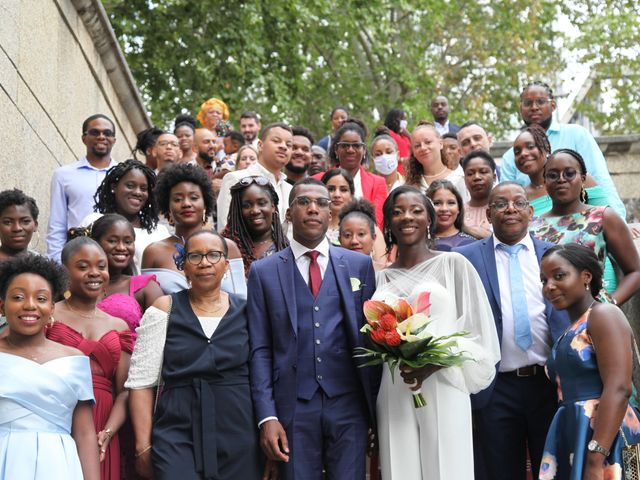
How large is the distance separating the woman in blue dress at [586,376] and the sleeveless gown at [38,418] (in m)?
2.82

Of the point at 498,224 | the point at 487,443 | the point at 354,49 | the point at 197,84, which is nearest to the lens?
the point at 487,443

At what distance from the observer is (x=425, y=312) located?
639 cm

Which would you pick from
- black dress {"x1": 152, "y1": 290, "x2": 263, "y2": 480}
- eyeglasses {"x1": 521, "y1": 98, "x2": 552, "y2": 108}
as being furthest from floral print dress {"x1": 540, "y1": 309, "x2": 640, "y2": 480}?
eyeglasses {"x1": 521, "y1": 98, "x2": 552, "y2": 108}

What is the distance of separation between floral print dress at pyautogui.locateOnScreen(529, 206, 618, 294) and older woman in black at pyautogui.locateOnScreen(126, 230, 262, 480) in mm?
2528

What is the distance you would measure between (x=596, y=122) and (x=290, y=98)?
10048mm

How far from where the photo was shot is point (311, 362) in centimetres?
632

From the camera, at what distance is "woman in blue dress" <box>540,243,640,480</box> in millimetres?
6016

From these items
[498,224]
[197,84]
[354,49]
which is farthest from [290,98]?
[498,224]

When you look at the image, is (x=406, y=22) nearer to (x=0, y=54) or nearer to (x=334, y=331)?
(x=0, y=54)

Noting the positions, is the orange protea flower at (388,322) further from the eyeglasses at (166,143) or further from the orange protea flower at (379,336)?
the eyeglasses at (166,143)

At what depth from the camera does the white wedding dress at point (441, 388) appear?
6258 mm

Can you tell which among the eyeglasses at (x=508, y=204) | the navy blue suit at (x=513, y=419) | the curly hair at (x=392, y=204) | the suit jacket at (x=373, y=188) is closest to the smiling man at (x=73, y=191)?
the suit jacket at (x=373, y=188)

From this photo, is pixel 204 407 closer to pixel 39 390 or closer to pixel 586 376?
pixel 39 390

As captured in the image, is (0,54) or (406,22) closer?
(0,54)
